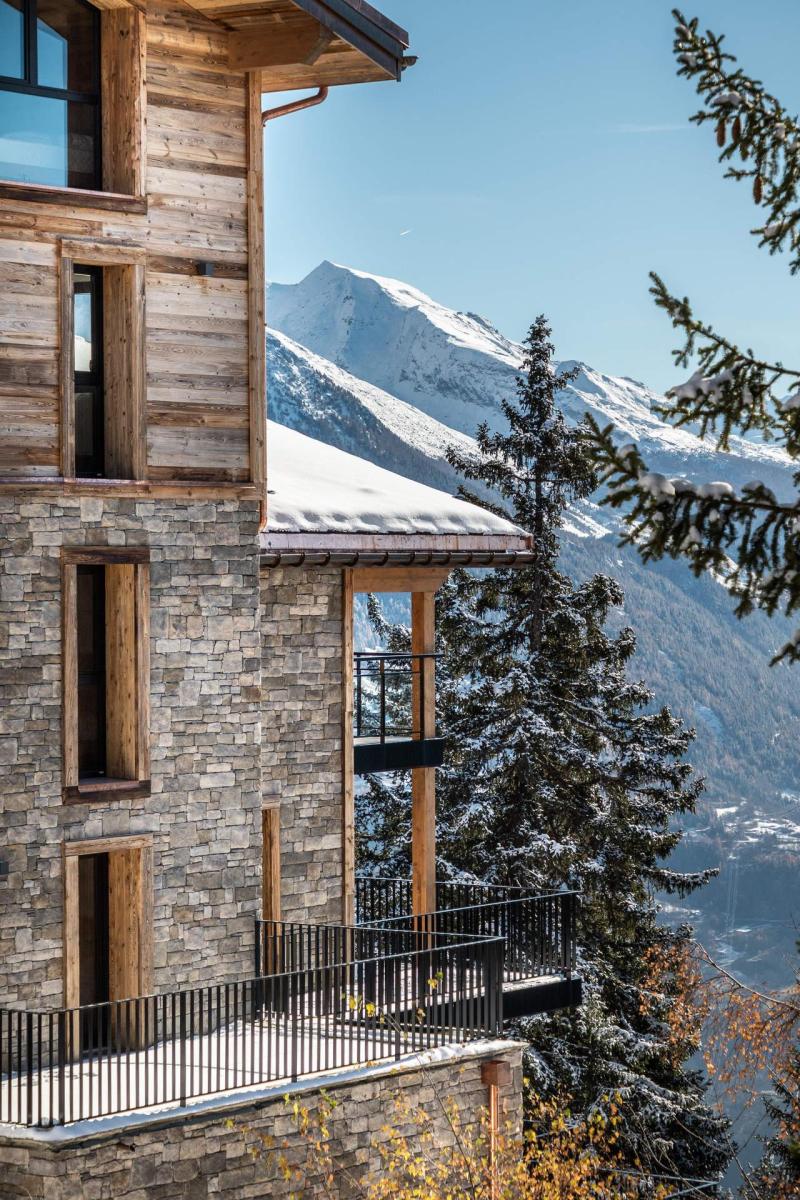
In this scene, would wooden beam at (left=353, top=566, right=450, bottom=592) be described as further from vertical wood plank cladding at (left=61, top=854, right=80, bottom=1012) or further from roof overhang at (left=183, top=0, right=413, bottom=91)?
roof overhang at (left=183, top=0, right=413, bottom=91)

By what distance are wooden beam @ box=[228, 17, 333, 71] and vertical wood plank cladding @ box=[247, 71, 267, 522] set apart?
0.85ft

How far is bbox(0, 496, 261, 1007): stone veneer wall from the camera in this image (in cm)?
1530

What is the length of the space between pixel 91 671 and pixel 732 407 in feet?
28.0

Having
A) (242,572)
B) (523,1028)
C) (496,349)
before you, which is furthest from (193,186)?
(496,349)

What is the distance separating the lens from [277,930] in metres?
17.4

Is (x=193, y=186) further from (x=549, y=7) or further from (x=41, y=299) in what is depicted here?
(x=549, y=7)

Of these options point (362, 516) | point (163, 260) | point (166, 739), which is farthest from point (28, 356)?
point (362, 516)

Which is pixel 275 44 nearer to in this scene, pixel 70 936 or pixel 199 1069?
pixel 70 936

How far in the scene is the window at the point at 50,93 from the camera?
15.6 m

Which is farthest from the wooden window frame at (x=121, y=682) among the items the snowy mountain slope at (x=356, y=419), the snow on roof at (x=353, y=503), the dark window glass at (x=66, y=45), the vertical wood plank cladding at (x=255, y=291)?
the snowy mountain slope at (x=356, y=419)

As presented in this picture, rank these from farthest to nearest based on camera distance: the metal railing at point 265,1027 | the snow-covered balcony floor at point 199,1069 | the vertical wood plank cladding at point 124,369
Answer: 1. the vertical wood plank cladding at point 124,369
2. the metal railing at point 265,1027
3. the snow-covered balcony floor at point 199,1069

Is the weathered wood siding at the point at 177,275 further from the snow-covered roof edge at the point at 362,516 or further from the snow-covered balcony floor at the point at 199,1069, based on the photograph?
the snow-covered balcony floor at the point at 199,1069

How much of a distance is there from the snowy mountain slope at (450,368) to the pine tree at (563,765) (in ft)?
326

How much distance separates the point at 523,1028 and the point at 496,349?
137 meters
